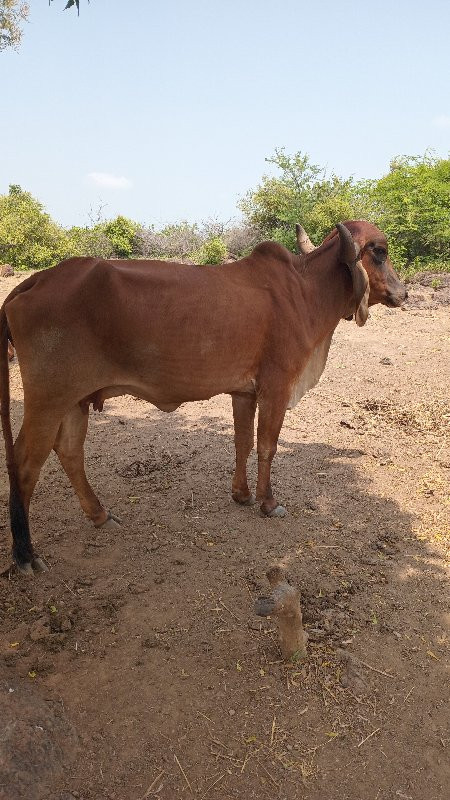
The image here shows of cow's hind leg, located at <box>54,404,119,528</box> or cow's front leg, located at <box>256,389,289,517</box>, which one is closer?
cow's hind leg, located at <box>54,404,119,528</box>

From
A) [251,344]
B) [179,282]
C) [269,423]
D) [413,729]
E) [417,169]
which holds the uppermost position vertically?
[417,169]

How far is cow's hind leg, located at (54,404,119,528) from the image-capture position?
14.3ft

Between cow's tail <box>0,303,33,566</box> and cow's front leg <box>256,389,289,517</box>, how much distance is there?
67.1 inches

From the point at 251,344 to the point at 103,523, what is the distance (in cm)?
166

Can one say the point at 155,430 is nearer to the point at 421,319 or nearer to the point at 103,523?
the point at 103,523

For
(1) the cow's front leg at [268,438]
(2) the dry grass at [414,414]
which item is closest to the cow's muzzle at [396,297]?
(1) the cow's front leg at [268,438]

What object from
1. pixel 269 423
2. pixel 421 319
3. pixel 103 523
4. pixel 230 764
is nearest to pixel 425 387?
pixel 421 319

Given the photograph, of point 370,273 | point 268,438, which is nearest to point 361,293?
point 370,273

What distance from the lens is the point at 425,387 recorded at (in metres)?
7.91

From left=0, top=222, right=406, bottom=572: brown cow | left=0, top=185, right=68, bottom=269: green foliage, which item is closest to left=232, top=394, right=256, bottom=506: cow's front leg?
left=0, top=222, right=406, bottom=572: brown cow

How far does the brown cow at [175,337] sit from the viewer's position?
3.73m

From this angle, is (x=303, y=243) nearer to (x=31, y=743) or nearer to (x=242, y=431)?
(x=242, y=431)

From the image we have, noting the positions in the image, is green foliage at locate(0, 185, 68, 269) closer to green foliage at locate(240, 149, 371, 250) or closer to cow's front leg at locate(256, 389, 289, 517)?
green foliage at locate(240, 149, 371, 250)

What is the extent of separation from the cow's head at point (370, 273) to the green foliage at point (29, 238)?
12.6 meters
